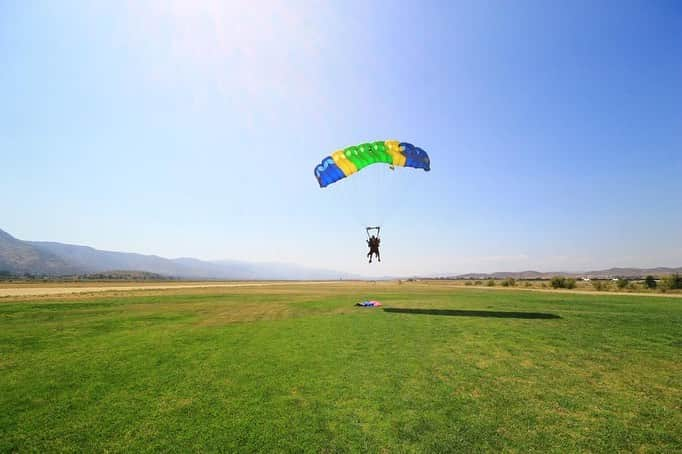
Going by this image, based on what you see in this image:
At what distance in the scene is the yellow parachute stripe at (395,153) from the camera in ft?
73.3

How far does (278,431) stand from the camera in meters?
5.55

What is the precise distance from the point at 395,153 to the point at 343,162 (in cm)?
383

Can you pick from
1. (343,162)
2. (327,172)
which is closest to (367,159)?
(343,162)

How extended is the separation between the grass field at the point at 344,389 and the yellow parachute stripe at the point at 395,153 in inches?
494

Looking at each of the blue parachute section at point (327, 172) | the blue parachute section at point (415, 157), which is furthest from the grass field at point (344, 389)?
the blue parachute section at point (415, 157)

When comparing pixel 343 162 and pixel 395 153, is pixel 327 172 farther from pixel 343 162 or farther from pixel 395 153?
pixel 395 153

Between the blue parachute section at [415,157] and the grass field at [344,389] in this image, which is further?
the blue parachute section at [415,157]

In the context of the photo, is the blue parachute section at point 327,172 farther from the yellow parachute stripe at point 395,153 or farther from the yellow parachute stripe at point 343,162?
the yellow parachute stripe at point 395,153

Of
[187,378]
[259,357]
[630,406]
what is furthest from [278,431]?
[630,406]

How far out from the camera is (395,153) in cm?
2238

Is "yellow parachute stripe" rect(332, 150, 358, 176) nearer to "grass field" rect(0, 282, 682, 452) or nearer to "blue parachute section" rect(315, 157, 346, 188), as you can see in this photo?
"blue parachute section" rect(315, 157, 346, 188)

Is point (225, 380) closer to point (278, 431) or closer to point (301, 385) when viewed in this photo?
point (301, 385)

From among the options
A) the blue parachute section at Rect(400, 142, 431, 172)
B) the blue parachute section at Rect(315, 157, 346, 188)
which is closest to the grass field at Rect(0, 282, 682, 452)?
the blue parachute section at Rect(315, 157, 346, 188)

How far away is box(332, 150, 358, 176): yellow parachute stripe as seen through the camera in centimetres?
2292
